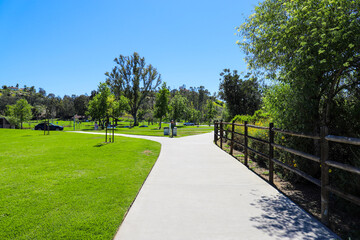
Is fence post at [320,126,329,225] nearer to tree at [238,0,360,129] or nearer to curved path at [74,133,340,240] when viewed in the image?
curved path at [74,133,340,240]

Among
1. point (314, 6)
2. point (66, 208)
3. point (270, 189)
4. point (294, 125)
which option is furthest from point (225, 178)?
point (314, 6)

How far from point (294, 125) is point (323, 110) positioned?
0.77m

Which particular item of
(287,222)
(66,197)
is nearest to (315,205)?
(287,222)

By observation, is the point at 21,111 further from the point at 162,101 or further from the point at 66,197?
the point at 66,197

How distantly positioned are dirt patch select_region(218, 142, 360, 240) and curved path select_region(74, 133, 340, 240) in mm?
235

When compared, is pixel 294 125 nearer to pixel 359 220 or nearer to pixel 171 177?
pixel 359 220

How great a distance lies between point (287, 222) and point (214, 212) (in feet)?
4.10

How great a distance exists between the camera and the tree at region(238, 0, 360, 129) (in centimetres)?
398

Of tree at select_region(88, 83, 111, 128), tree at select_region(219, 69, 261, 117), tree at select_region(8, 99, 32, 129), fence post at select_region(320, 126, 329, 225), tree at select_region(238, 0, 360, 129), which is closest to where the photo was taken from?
fence post at select_region(320, 126, 329, 225)

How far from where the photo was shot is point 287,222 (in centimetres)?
360

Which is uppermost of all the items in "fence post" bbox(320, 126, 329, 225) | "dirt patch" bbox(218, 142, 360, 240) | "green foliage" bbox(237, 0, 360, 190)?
"green foliage" bbox(237, 0, 360, 190)

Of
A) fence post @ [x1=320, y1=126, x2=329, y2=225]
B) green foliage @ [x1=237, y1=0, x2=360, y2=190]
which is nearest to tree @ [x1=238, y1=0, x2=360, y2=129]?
green foliage @ [x1=237, y1=0, x2=360, y2=190]

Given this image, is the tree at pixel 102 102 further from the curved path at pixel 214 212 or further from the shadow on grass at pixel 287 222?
the shadow on grass at pixel 287 222

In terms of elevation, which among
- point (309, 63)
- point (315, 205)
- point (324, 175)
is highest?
point (309, 63)
